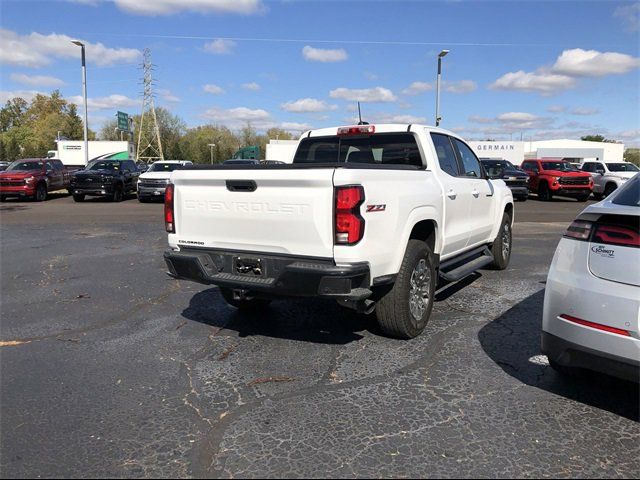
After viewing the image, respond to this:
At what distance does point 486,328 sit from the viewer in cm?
502

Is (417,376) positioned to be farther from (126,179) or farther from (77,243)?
(126,179)

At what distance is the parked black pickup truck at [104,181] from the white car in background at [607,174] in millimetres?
21330

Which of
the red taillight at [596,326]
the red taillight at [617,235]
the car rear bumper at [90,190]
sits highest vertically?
the red taillight at [617,235]

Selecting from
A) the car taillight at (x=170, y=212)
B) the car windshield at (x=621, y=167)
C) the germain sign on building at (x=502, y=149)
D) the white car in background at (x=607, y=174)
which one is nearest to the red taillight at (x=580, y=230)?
the car taillight at (x=170, y=212)

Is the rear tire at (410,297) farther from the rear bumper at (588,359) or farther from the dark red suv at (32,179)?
the dark red suv at (32,179)

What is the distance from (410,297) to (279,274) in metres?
1.33

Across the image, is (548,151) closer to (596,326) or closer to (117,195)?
(117,195)

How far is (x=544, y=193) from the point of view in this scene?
23.7 m

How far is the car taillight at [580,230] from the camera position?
3154mm

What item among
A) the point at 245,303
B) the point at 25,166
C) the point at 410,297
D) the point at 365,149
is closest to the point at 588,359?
the point at 410,297

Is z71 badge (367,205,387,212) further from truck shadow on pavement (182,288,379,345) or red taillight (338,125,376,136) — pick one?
red taillight (338,125,376,136)

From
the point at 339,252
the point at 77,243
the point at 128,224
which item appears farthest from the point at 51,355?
the point at 128,224

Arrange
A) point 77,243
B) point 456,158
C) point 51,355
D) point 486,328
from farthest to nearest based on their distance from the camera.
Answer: point 77,243, point 456,158, point 486,328, point 51,355

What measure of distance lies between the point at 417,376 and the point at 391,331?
0.74 metres
